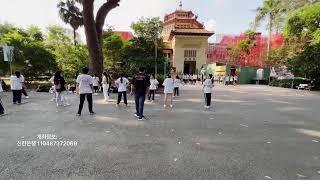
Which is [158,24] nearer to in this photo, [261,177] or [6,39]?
[6,39]

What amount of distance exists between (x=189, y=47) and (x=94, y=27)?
32.8 metres

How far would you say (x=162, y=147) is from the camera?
7148 mm

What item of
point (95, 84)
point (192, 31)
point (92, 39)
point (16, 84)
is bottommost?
point (95, 84)

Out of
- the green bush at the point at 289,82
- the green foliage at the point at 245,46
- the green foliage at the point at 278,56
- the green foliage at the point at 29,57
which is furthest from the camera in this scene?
the green foliage at the point at 245,46

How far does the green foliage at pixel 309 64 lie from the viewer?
28656 mm

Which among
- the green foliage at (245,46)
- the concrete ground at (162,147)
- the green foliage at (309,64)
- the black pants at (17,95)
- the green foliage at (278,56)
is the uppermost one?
the green foliage at (245,46)

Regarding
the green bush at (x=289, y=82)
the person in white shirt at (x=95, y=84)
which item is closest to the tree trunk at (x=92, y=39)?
the person in white shirt at (x=95, y=84)

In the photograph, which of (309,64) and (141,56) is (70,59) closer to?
(141,56)

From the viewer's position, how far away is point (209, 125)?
995 centimetres

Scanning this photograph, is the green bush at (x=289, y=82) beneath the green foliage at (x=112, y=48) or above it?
beneath

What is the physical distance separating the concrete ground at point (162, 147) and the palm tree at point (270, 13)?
105 ft

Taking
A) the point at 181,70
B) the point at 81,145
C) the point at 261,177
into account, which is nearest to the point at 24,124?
the point at 81,145

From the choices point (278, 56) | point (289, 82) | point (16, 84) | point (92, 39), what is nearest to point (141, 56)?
point (92, 39)

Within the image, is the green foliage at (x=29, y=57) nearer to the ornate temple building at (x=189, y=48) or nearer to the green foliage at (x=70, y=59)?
the green foliage at (x=70, y=59)
